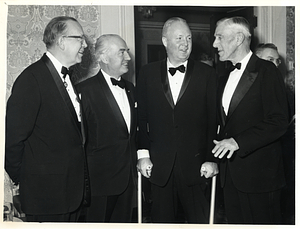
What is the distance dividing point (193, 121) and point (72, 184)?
76 centimetres

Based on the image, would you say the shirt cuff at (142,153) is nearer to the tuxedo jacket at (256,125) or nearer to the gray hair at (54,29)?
the tuxedo jacket at (256,125)

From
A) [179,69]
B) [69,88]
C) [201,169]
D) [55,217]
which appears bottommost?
[55,217]

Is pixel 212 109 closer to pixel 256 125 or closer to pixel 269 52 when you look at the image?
pixel 256 125

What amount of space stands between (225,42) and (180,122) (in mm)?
526

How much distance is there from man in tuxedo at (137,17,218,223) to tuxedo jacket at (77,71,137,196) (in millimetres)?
95

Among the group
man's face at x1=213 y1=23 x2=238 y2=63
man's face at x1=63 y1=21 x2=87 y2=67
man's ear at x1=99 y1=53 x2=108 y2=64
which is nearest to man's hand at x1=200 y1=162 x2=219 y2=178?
man's face at x1=213 y1=23 x2=238 y2=63

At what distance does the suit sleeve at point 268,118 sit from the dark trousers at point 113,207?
2.21 ft

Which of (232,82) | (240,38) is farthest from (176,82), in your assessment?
(240,38)

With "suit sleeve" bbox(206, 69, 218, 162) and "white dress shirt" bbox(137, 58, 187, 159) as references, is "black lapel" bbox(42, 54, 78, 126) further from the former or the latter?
"suit sleeve" bbox(206, 69, 218, 162)

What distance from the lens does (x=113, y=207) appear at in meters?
1.92

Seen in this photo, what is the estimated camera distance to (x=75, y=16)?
1960 millimetres

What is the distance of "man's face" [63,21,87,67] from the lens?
73.6 inches

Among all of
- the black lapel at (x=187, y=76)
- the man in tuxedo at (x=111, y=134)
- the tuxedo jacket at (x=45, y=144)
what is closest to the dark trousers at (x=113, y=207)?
the man in tuxedo at (x=111, y=134)

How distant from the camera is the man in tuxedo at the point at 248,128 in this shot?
1.87m
